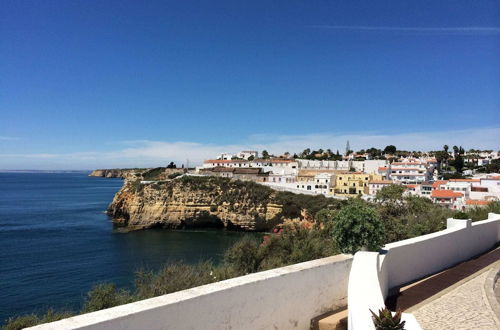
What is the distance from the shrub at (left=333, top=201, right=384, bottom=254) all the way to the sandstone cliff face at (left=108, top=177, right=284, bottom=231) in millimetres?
42173

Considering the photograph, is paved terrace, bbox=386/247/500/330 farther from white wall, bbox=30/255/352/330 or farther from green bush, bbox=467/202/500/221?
green bush, bbox=467/202/500/221

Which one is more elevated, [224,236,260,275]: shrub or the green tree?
the green tree

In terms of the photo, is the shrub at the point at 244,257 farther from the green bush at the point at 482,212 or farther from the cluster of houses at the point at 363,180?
the cluster of houses at the point at 363,180

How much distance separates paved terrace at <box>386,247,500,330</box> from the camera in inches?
220

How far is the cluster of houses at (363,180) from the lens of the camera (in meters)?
48.1

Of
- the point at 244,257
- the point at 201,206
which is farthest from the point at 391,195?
the point at 201,206

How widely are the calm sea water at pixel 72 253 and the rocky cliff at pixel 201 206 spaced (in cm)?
246

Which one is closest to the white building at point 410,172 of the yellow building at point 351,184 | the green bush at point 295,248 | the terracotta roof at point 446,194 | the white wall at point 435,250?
the yellow building at point 351,184

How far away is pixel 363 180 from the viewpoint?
6284cm

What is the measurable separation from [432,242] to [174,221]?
155ft

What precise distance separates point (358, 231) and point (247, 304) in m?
2.85

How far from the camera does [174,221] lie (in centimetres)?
5253

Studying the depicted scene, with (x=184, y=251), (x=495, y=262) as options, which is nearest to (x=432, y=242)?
(x=495, y=262)

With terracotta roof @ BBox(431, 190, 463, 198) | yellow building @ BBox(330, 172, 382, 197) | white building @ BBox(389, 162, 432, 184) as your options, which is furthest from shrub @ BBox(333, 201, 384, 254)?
white building @ BBox(389, 162, 432, 184)
